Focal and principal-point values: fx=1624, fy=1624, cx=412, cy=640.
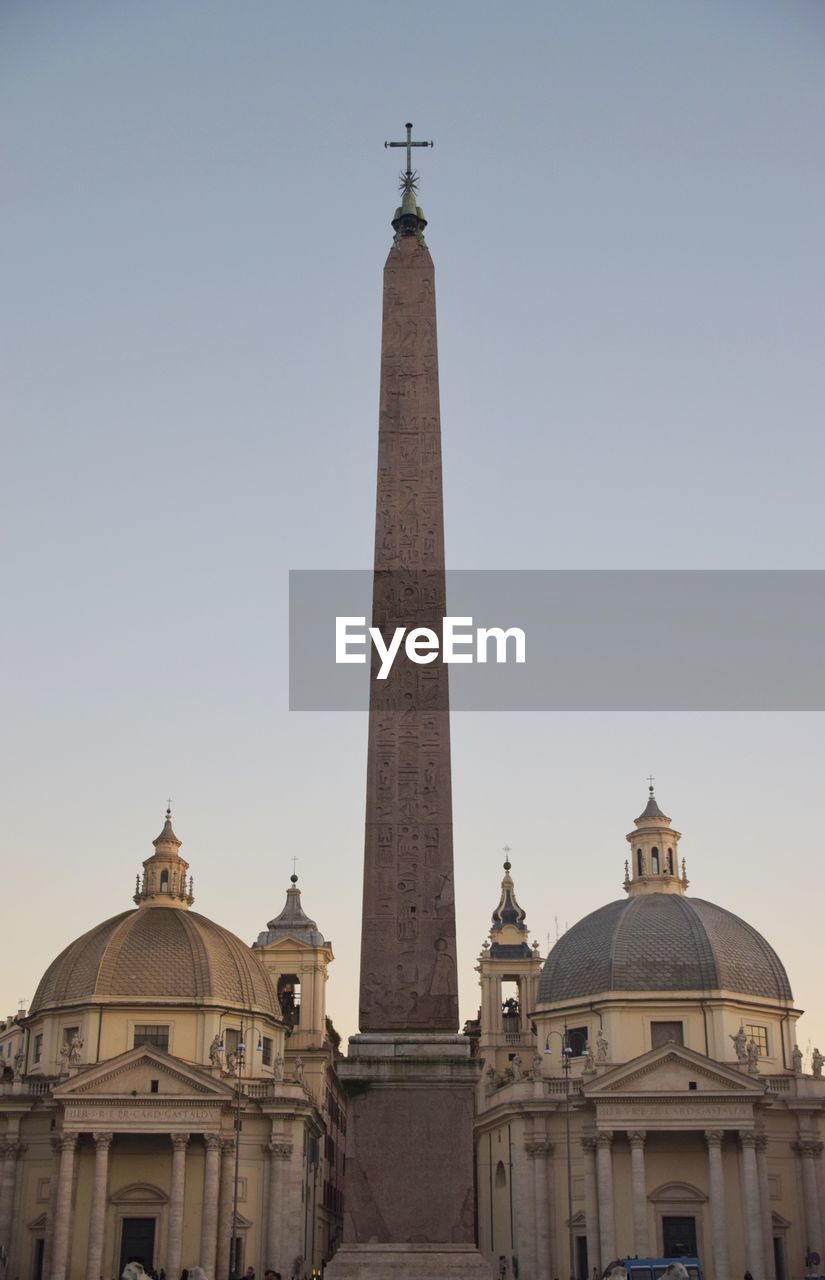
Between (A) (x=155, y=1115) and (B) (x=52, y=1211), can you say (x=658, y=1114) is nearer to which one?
(A) (x=155, y=1115)

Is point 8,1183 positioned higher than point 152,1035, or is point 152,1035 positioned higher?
point 152,1035

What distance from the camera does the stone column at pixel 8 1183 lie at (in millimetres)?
56250

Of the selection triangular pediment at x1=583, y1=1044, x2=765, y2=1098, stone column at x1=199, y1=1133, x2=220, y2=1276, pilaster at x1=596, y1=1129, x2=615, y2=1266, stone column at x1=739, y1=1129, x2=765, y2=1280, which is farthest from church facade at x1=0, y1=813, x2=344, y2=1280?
stone column at x1=739, y1=1129, x2=765, y2=1280

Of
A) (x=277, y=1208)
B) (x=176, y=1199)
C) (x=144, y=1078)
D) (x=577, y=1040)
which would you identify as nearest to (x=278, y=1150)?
(x=277, y=1208)

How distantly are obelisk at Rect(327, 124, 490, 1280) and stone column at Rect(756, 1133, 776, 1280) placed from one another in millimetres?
37829

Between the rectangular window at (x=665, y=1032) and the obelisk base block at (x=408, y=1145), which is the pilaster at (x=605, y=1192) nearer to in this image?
the rectangular window at (x=665, y=1032)

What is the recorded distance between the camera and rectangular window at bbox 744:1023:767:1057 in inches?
2389

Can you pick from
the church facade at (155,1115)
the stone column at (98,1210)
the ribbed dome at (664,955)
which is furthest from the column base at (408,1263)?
the ribbed dome at (664,955)

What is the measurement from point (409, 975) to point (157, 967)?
4283cm

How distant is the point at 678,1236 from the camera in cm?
5469

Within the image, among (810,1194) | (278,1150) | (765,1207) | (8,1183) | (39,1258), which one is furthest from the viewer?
(278,1150)

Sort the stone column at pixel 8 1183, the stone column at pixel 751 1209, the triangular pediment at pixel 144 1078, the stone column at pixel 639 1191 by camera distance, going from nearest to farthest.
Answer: the stone column at pixel 751 1209 → the stone column at pixel 639 1191 → the triangular pediment at pixel 144 1078 → the stone column at pixel 8 1183

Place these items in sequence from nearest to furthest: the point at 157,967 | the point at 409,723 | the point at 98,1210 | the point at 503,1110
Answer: the point at 409,723 < the point at 98,1210 < the point at 503,1110 < the point at 157,967

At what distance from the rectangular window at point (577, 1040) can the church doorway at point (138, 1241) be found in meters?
16.8
